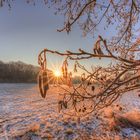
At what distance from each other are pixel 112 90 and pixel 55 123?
6.22m

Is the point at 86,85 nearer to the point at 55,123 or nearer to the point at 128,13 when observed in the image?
the point at 128,13

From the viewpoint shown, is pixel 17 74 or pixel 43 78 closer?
pixel 43 78

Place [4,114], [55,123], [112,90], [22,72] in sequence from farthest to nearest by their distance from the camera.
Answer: [22,72] → [4,114] → [55,123] → [112,90]

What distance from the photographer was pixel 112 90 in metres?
2.77

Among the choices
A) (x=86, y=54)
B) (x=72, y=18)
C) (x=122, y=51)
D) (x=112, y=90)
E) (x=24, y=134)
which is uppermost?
(x=72, y=18)

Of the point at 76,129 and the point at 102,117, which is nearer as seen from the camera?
the point at 76,129

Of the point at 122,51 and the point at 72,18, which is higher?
the point at 72,18

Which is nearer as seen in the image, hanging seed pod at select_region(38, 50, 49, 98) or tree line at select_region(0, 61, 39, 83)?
hanging seed pod at select_region(38, 50, 49, 98)

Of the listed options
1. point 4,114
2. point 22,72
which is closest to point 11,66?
point 22,72

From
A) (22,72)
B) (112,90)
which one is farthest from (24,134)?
(22,72)

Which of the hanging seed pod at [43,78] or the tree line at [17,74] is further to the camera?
the tree line at [17,74]

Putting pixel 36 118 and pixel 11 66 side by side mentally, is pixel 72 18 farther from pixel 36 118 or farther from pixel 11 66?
pixel 11 66

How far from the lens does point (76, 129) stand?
25.5ft

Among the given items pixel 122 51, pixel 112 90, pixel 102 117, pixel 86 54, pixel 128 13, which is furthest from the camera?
pixel 102 117
